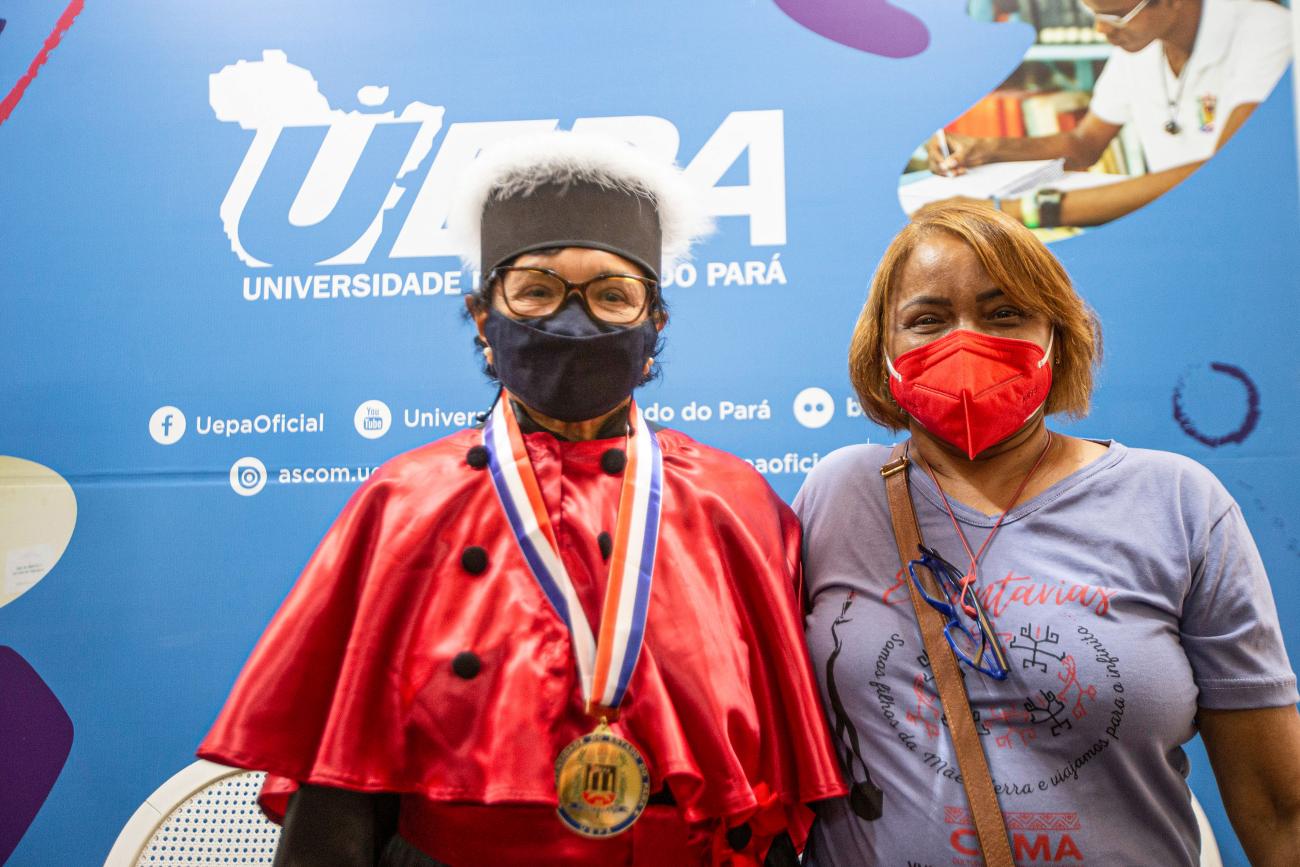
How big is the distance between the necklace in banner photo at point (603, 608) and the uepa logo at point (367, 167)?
1.31 m

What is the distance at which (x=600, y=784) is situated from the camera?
156 centimetres

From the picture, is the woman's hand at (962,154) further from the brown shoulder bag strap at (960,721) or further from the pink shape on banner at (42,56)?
the pink shape on banner at (42,56)

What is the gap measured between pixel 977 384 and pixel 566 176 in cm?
90

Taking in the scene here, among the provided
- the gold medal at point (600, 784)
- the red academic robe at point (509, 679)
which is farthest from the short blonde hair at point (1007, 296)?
the gold medal at point (600, 784)

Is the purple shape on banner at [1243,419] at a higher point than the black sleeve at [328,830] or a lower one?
higher

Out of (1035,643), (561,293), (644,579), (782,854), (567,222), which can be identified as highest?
(567,222)

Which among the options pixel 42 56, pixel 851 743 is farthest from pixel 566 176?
pixel 42 56

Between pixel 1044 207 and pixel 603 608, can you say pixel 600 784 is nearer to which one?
pixel 603 608

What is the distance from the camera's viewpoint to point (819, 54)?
284 centimetres

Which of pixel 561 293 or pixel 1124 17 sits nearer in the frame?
pixel 561 293

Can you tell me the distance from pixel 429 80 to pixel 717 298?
118 cm

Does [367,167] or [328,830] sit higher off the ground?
[367,167]

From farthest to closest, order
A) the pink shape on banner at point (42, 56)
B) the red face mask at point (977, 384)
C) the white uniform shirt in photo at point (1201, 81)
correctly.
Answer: the pink shape on banner at point (42, 56) → the white uniform shirt in photo at point (1201, 81) → the red face mask at point (977, 384)

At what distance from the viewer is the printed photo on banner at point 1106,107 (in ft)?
9.07
